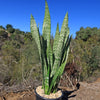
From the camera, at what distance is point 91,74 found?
4645mm

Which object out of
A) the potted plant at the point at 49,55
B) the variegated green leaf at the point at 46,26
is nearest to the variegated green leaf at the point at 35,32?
the potted plant at the point at 49,55

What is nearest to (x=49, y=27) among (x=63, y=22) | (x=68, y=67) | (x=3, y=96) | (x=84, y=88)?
(x=63, y=22)

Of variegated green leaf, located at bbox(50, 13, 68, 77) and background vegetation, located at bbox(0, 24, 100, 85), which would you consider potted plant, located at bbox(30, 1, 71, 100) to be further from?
background vegetation, located at bbox(0, 24, 100, 85)

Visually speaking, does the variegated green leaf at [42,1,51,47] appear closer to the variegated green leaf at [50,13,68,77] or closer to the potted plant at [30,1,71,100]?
the potted plant at [30,1,71,100]

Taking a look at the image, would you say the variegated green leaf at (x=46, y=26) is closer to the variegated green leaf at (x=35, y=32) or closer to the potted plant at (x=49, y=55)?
the potted plant at (x=49, y=55)

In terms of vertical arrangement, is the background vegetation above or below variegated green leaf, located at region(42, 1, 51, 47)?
below

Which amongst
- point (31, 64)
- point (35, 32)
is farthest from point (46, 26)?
point (31, 64)

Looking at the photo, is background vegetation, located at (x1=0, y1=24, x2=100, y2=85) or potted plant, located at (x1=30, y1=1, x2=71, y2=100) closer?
potted plant, located at (x1=30, y1=1, x2=71, y2=100)

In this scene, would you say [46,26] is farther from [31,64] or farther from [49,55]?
[31,64]

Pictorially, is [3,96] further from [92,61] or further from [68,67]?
[92,61]

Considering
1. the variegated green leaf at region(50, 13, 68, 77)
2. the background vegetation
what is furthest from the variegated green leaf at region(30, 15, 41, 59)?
the background vegetation

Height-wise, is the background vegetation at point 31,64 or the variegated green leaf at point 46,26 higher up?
the variegated green leaf at point 46,26

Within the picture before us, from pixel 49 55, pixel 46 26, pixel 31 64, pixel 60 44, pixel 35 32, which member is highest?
pixel 46 26

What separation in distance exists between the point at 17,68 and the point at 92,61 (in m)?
3.56
